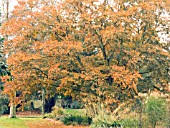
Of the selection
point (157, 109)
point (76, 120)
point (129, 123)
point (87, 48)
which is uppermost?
point (87, 48)

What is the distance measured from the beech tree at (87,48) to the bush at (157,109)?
455cm

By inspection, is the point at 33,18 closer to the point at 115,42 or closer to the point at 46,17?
the point at 46,17

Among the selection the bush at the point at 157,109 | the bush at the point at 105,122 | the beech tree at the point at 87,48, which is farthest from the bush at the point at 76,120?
the bush at the point at 157,109

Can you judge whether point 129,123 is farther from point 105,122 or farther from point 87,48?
point 87,48

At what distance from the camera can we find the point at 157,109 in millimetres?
10969

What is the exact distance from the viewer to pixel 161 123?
11.1m

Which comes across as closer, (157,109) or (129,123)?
(157,109)

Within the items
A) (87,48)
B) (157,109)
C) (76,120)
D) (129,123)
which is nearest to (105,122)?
(129,123)

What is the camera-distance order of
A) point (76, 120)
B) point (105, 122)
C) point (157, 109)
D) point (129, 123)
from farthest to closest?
point (76, 120), point (105, 122), point (129, 123), point (157, 109)

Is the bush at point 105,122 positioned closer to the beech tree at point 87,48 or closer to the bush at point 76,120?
the beech tree at point 87,48

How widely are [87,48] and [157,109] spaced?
7.34 meters

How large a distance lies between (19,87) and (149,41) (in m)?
7.60

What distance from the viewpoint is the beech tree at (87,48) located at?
16141 millimetres

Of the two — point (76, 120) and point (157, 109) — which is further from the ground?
point (157, 109)
